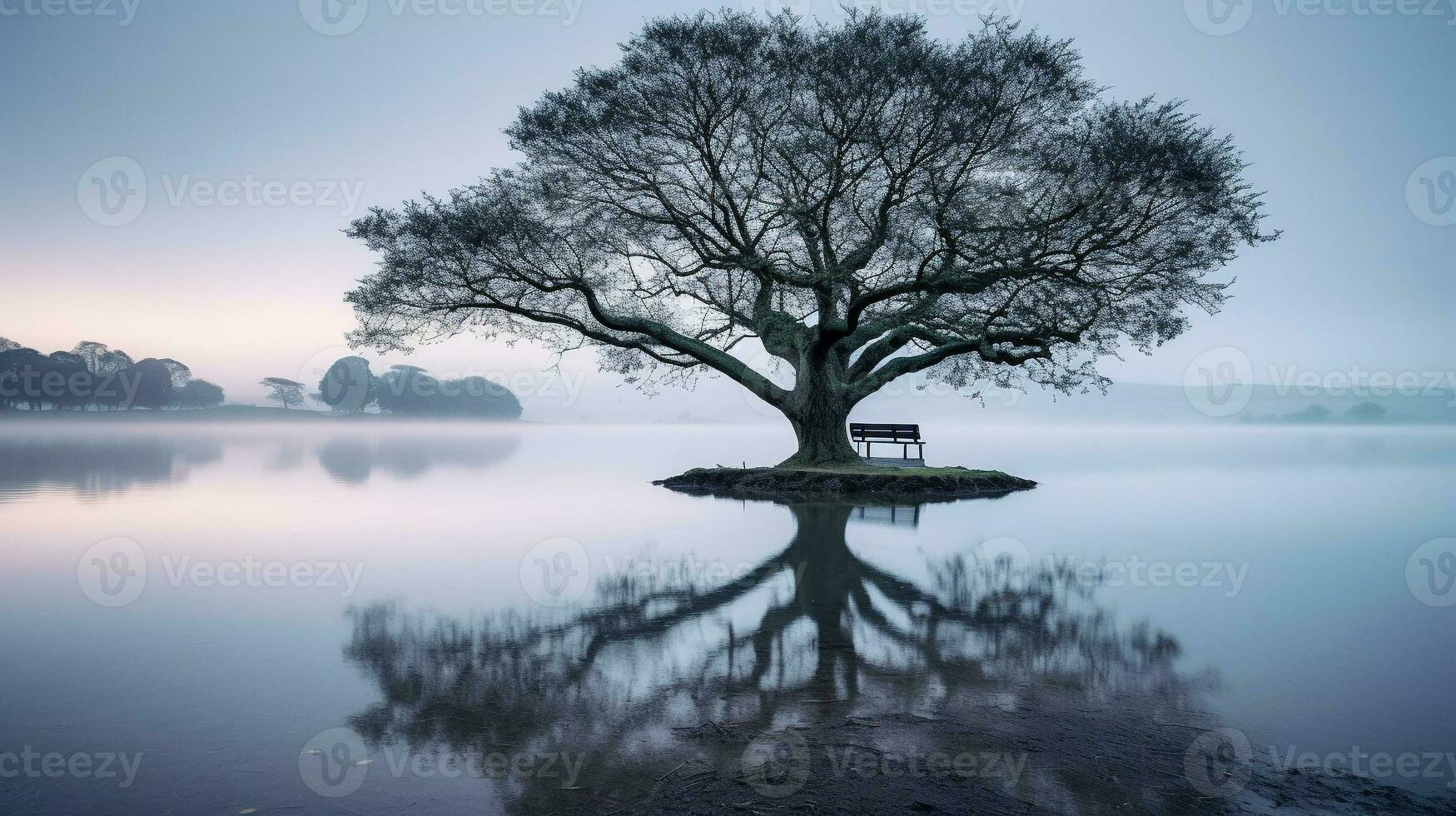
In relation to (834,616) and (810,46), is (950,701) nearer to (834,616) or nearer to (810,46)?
(834,616)

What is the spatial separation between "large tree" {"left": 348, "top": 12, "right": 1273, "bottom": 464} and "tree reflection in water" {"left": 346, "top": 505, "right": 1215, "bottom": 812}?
14720 millimetres

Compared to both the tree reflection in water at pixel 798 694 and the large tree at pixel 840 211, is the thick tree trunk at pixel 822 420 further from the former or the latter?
the tree reflection in water at pixel 798 694

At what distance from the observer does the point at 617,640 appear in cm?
704

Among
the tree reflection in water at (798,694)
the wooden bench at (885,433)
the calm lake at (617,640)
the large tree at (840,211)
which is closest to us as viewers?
the tree reflection in water at (798,694)

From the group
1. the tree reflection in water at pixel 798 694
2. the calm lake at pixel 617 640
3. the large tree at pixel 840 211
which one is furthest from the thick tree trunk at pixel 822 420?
the tree reflection in water at pixel 798 694

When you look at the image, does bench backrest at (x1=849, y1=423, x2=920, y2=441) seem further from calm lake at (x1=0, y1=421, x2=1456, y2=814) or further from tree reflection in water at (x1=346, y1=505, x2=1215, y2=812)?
tree reflection in water at (x1=346, y1=505, x2=1215, y2=812)

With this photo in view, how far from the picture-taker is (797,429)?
26.0m

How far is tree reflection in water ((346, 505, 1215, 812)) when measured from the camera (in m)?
4.19

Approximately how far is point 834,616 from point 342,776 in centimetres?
488

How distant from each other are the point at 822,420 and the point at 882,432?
4.00 m

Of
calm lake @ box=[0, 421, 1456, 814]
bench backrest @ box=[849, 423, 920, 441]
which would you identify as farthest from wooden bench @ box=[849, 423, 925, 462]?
calm lake @ box=[0, 421, 1456, 814]

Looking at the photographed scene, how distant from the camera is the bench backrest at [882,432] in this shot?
28516mm

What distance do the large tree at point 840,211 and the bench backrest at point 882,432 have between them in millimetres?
2558

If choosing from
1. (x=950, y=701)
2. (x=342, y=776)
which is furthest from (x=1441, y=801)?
(x=342, y=776)
